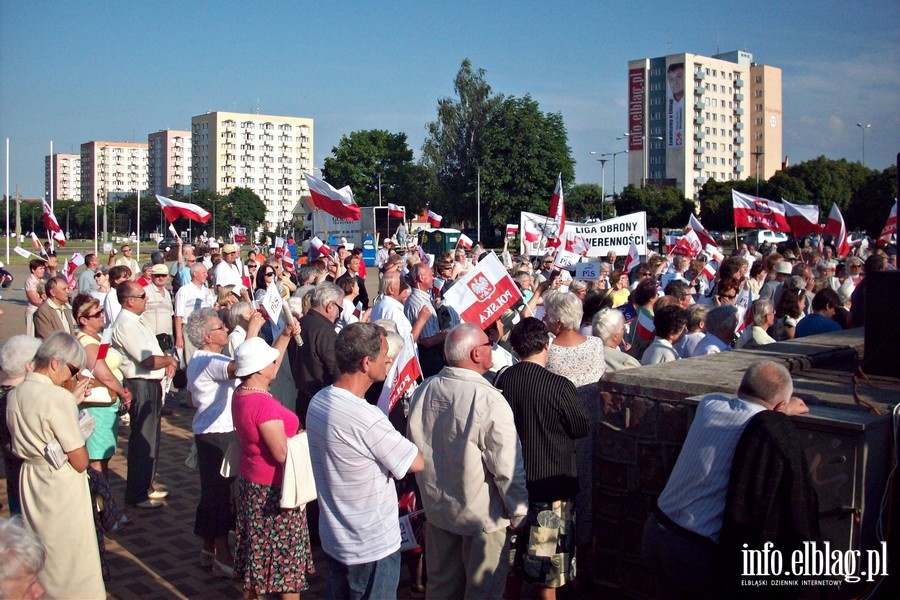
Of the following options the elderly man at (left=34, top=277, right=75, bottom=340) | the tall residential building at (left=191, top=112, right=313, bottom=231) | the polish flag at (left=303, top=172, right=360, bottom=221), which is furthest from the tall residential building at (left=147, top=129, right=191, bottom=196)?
the elderly man at (left=34, top=277, right=75, bottom=340)

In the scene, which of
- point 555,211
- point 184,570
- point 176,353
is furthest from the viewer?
point 555,211

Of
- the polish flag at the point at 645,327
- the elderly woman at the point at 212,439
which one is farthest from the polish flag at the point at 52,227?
the polish flag at the point at 645,327

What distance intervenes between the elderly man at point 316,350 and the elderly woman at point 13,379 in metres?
2.13

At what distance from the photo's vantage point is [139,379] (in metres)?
7.37

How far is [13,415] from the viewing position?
459 cm

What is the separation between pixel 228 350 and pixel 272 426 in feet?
9.64

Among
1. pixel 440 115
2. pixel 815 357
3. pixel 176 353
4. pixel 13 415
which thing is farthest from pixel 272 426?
pixel 440 115

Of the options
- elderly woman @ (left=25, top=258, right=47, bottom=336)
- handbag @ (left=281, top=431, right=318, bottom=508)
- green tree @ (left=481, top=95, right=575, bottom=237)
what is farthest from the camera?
green tree @ (left=481, top=95, right=575, bottom=237)

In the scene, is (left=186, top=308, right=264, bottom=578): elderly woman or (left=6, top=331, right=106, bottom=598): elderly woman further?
(left=186, top=308, right=264, bottom=578): elderly woman

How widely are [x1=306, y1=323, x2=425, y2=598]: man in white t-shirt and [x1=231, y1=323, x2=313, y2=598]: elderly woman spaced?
74cm

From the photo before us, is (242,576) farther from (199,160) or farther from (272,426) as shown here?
(199,160)

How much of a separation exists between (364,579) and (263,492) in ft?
3.46

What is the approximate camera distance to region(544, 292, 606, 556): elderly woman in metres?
5.29

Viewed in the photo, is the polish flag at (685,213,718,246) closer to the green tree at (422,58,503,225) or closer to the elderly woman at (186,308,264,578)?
the elderly woman at (186,308,264,578)
